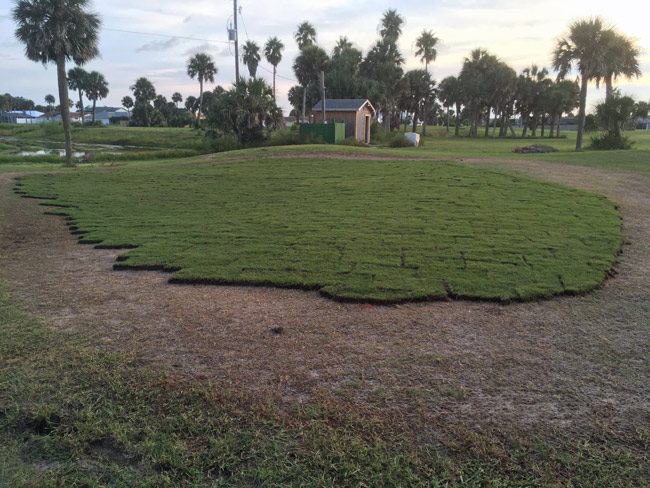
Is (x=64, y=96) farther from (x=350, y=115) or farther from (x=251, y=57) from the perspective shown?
(x=251, y=57)

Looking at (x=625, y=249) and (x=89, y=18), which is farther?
(x=89, y=18)

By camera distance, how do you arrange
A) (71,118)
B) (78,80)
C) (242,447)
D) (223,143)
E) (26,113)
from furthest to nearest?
(26,113) → (71,118) → (78,80) → (223,143) → (242,447)

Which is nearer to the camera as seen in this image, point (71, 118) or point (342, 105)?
point (342, 105)

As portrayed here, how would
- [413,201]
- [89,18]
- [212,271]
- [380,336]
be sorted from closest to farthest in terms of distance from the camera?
[380,336], [212,271], [413,201], [89,18]

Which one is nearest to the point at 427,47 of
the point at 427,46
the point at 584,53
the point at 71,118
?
the point at 427,46

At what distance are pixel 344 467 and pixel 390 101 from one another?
67.0m

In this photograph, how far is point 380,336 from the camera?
185 inches

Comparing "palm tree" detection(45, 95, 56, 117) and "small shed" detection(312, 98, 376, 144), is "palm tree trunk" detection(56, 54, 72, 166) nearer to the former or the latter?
"small shed" detection(312, 98, 376, 144)

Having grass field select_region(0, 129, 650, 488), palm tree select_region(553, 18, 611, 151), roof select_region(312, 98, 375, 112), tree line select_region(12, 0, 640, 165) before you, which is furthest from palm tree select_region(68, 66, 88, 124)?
grass field select_region(0, 129, 650, 488)

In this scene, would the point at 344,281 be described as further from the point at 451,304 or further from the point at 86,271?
the point at 86,271

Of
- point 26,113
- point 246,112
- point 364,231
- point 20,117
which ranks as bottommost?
point 364,231

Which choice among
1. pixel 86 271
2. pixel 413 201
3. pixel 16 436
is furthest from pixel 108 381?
pixel 413 201

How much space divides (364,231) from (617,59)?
37345 mm

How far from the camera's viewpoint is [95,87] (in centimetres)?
10956
